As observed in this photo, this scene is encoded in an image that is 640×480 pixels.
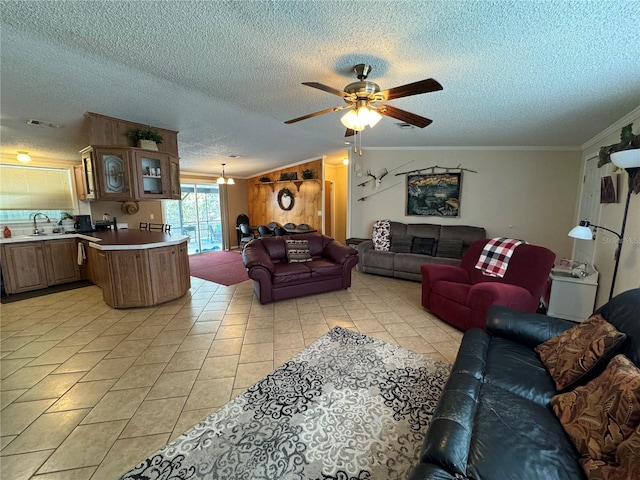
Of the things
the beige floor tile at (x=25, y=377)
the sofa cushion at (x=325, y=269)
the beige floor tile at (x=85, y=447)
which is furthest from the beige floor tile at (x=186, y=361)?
the sofa cushion at (x=325, y=269)

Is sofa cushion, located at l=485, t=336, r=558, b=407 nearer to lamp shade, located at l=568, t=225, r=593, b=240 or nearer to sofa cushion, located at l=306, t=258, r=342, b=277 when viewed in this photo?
lamp shade, located at l=568, t=225, r=593, b=240

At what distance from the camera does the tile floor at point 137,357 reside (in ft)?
5.25

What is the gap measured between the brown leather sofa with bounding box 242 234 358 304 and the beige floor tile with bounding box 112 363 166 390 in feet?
4.98

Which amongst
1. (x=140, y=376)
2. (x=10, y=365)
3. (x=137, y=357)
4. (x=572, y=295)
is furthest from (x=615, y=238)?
(x=10, y=365)

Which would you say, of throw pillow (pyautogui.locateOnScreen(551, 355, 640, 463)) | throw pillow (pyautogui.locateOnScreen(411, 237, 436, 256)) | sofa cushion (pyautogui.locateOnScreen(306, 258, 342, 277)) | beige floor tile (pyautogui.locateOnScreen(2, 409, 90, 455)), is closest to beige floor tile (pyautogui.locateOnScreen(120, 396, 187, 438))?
beige floor tile (pyautogui.locateOnScreen(2, 409, 90, 455))

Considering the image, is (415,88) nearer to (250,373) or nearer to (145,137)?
(250,373)

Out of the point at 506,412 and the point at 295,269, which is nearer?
the point at 506,412

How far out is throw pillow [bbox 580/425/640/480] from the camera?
89 centimetres

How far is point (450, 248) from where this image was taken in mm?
4684

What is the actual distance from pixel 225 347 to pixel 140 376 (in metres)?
0.71

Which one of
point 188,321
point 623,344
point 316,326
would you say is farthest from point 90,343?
point 623,344

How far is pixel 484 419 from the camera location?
3.99 feet

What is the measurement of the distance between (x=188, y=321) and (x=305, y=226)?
163 inches

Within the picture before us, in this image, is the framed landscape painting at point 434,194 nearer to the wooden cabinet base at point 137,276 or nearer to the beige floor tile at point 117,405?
the wooden cabinet base at point 137,276
